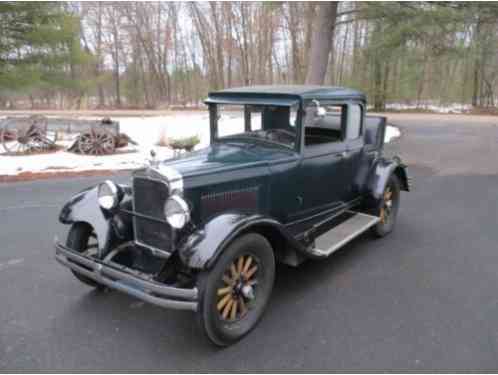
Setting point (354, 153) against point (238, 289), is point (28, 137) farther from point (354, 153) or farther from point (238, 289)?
point (238, 289)

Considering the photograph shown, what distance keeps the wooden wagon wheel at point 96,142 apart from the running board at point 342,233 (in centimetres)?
856

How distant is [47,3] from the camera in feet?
40.7

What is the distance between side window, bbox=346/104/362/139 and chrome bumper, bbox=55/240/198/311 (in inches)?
101

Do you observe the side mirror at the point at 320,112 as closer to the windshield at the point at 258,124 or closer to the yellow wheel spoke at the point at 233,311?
the windshield at the point at 258,124

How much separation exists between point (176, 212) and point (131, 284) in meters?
0.57

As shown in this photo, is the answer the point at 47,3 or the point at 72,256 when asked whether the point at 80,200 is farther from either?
the point at 47,3

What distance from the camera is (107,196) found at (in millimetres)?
3193

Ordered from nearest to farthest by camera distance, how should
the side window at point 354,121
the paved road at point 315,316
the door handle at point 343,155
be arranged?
1. the paved road at point 315,316
2. the door handle at point 343,155
3. the side window at point 354,121

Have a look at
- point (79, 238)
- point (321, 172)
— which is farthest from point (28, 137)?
point (321, 172)

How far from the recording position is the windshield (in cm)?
364

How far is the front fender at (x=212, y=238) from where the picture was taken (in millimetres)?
2480

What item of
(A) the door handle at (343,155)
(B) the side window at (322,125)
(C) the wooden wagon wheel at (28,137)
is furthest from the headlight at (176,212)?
(C) the wooden wagon wheel at (28,137)

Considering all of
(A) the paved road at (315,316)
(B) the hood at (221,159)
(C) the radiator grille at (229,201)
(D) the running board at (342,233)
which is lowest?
(A) the paved road at (315,316)

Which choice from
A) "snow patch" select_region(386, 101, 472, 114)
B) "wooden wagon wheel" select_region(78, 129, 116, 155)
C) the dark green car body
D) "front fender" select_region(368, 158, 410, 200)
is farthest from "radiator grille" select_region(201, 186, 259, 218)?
"snow patch" select_region(386, 101, 472, 114)
